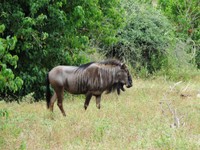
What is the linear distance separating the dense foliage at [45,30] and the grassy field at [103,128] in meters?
1.97

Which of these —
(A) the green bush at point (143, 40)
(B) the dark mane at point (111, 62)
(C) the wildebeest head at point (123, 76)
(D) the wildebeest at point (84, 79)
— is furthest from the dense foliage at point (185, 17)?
(D) the wildebeest at point (84, 79)

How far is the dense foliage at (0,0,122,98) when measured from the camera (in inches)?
527

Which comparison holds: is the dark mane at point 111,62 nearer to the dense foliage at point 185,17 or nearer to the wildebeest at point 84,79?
the wildebeest at point 84,79

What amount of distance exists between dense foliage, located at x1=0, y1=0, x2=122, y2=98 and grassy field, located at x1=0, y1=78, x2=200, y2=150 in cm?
197

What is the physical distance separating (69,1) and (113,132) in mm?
7377

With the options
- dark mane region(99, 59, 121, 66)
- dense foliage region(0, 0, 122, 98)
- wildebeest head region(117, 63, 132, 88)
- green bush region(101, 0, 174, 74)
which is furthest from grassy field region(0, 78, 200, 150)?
green bush region(101, 0, 174, 74)

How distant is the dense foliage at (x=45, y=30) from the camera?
13.4 m

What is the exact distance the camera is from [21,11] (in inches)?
542

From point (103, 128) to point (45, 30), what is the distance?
676cm

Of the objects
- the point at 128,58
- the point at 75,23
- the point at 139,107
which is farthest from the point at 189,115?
the point at 128,58

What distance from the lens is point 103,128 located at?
8742 millimetres

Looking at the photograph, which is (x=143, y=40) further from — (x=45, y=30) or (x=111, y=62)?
(x=111, y=62)

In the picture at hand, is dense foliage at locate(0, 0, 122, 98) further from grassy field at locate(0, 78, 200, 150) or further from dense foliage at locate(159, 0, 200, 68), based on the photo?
dense foliage at locate(159, 0, 200, 68)

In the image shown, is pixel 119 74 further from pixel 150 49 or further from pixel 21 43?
pixel 150 49
